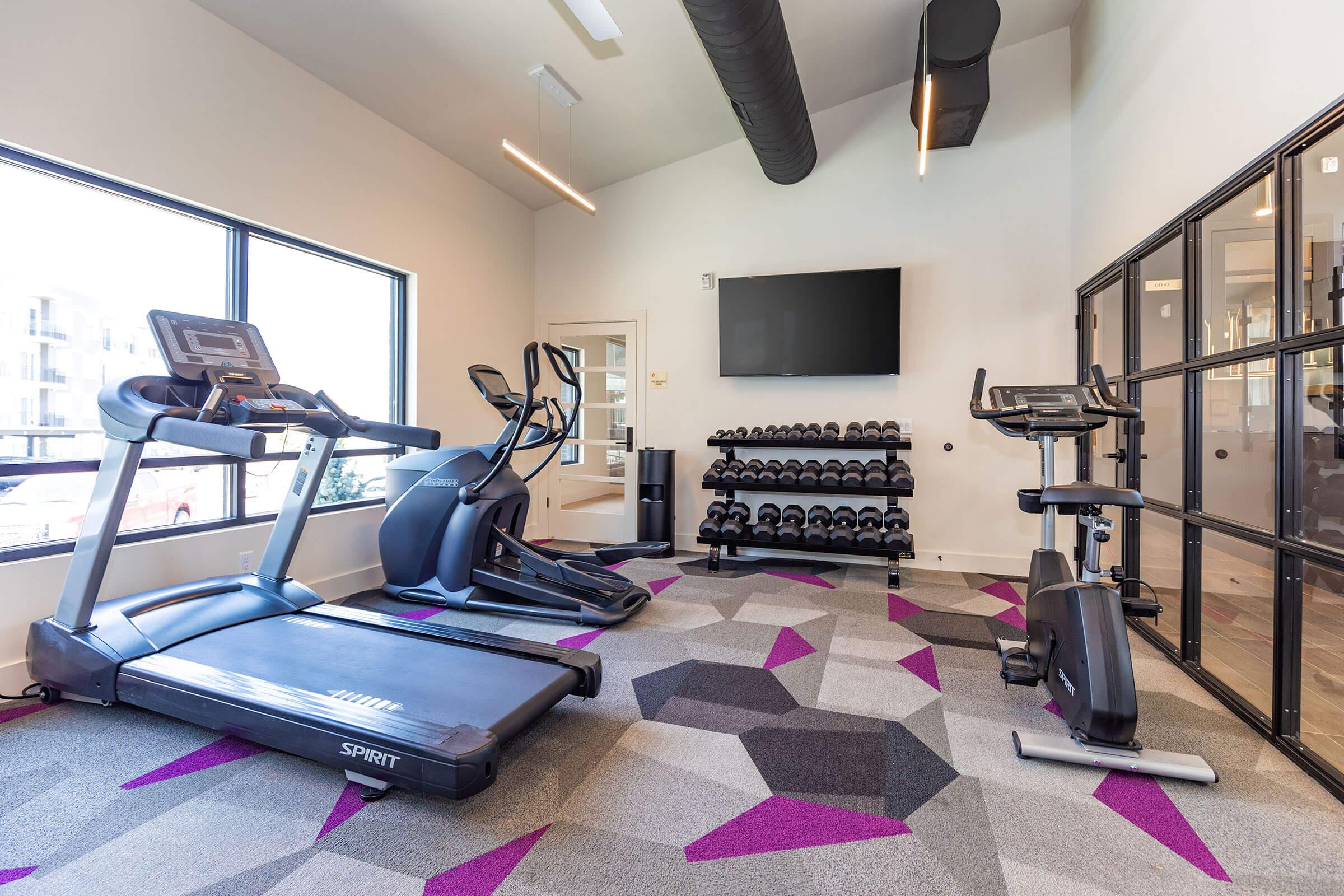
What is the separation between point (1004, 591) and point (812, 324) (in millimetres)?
2756

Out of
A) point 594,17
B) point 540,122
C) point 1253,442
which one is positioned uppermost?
point 540,122

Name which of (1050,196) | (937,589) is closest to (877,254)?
(1050,196)

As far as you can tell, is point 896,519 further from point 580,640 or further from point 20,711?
point 20,711

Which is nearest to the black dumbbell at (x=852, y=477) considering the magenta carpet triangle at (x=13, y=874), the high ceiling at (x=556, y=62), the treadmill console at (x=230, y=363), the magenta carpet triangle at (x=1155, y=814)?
the magenta carpet triangle at (x=1155, y=814)

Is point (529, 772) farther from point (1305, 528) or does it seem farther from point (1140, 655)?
point (1140, 655)

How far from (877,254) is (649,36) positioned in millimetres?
2699

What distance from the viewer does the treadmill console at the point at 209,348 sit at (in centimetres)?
264

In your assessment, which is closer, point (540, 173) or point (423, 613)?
point (423, 613)

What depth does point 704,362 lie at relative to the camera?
5973 millimetres

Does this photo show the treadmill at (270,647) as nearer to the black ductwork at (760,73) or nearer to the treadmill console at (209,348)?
the treadmill console at (209,348)

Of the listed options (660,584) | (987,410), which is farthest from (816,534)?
(987,410)

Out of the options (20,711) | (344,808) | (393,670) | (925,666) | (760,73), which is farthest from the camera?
(760,73)

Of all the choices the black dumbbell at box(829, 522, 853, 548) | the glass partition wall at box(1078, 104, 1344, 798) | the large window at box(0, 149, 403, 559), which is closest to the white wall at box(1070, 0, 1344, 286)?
the glass partition wall at box(1078, 104, 1344, 798)

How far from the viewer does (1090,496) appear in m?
2.31
